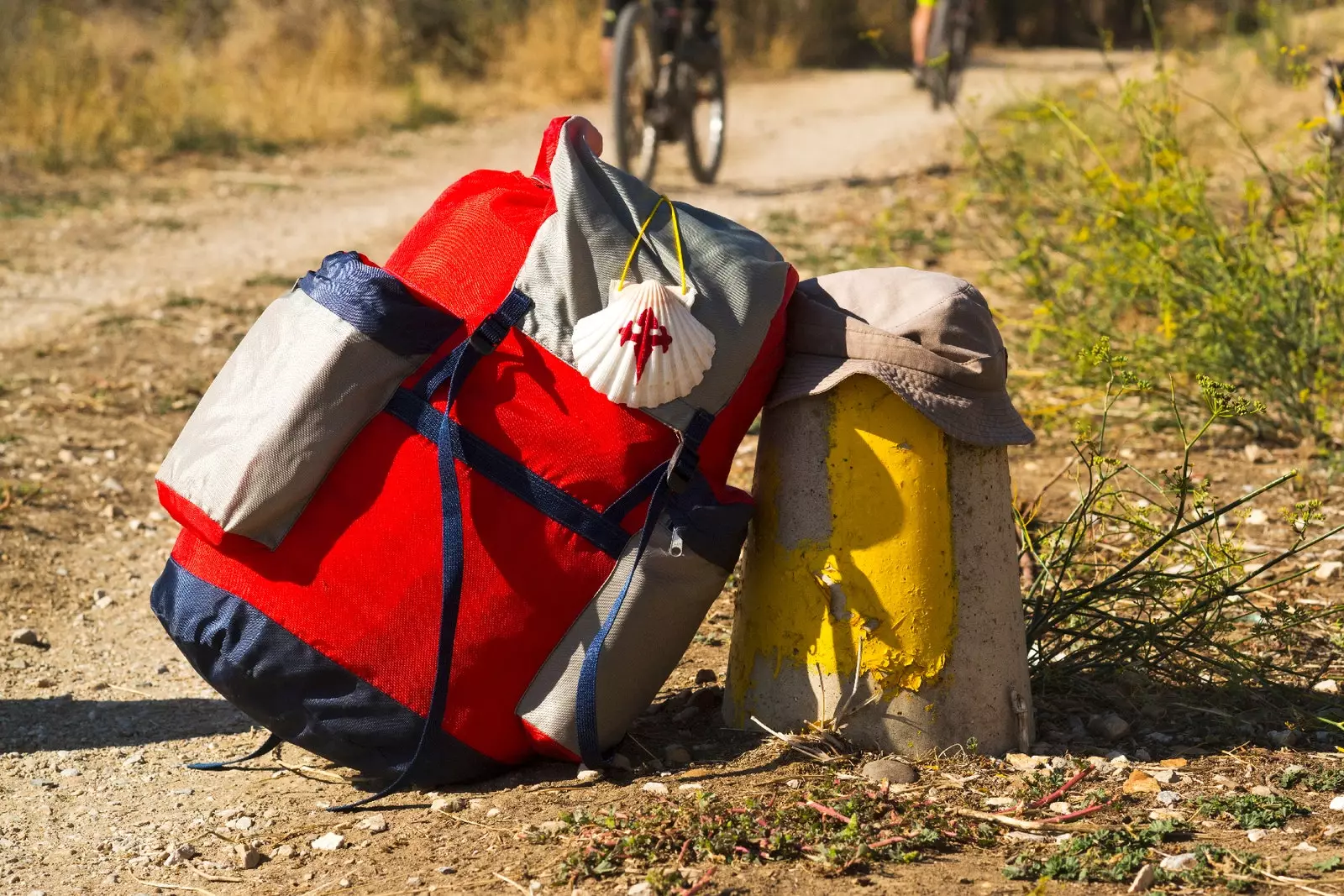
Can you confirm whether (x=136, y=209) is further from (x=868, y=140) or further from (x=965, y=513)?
(x=965, y=513)

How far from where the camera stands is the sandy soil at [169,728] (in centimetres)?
223

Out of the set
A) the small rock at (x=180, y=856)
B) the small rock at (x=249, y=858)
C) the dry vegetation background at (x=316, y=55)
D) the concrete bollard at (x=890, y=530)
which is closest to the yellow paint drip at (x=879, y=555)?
the concrete bollard at (x=890, y=530)

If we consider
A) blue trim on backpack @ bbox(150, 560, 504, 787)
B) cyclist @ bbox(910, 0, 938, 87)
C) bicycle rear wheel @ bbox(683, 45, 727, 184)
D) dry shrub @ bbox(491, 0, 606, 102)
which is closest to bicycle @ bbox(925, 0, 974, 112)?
cyclist @ bbox(910, 0, 938, 87)

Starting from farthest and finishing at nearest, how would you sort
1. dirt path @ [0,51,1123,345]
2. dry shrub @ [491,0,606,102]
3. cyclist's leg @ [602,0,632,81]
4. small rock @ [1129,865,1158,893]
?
1. dry shrub @ [491,0,606,102]
2. cyclist's leg @ [602,0,632,81]
3. dirt path @ [0,51,1123,345]
4. small rock @ [1129,865,1158,893]

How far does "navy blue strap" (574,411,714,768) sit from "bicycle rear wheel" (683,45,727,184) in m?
6.38

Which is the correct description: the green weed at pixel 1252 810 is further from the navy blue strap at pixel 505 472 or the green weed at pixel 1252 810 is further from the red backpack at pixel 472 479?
the navy blue strap at pixel 505 472

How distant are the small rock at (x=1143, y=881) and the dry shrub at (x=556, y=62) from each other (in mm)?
11767

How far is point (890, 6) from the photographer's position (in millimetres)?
18422

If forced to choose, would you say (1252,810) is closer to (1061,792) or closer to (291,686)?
(1061,792)

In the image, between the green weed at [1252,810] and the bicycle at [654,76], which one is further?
the bicycle at [654,76]

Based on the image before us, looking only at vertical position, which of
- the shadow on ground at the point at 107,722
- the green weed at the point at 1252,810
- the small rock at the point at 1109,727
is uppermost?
the green weed at the point at 1252,810

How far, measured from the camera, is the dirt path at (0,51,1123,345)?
652 centimetres

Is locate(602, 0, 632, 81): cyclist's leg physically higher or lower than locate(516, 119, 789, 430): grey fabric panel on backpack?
higher

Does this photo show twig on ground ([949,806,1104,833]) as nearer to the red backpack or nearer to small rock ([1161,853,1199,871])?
small rock ([1161,853,1199,871])
